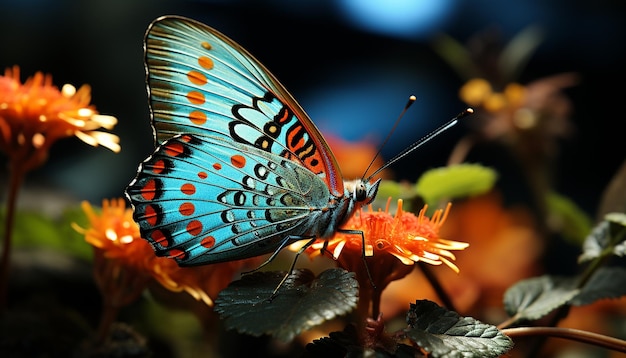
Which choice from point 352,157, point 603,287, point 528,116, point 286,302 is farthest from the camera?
point 352,157

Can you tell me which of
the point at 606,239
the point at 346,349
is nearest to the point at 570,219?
the point at 606,239

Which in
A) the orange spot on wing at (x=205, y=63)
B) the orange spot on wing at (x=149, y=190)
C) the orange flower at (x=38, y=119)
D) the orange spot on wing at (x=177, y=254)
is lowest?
the orange spot on wing at (x=177, y=254)

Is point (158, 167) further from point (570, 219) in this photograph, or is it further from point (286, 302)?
point (570, 219)

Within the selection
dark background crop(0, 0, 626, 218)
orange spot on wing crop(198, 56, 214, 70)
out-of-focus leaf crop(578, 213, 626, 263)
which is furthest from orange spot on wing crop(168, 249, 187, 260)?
dark background crop(0, 0, 626, 218)

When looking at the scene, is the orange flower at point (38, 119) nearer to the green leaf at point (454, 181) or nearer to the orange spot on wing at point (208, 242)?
the orange spot on wing at point (208, 242)

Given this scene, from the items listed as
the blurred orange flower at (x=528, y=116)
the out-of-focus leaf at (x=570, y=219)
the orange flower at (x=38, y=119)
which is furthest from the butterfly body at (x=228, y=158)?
the blurred orange flower at (x=528, y=116)

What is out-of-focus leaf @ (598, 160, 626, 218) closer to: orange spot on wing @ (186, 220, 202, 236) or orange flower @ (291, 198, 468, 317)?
orange flower @ (291, 198, 468, 317)
